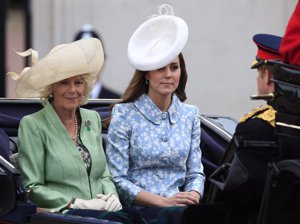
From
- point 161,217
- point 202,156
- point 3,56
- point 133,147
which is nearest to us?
point 161,217

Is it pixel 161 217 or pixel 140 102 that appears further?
pixel 140 102

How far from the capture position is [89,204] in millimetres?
5770

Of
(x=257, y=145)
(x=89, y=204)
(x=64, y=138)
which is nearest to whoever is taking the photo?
(x=257, y=145)

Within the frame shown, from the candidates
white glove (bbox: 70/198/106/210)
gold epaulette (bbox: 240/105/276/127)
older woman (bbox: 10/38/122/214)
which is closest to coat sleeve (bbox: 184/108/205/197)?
older woman (bbox: 10/38/122/214)

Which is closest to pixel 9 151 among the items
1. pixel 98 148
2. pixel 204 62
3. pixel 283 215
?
pixel 98 148

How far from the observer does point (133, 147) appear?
6020mm

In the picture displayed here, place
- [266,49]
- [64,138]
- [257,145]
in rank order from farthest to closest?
[64,138] < [266,49] < [257,145]

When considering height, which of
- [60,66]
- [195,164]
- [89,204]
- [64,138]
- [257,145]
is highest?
[60,66]

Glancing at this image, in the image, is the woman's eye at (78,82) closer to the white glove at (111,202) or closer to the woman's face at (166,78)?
the woman's face at (166,78)

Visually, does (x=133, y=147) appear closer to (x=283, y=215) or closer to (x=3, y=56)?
(x=283, y=215)

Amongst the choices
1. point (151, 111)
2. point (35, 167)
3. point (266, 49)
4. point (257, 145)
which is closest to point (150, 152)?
point (151, 111)

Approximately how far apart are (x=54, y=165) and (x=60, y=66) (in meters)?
0.44

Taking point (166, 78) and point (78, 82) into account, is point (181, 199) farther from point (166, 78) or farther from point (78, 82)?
point (78, 82)

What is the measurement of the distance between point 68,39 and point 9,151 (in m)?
5.47
